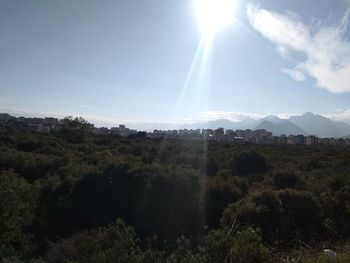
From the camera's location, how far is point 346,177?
1327 centimetres

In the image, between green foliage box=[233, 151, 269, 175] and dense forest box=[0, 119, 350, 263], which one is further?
green foliage box=[233, 151, 269, 175]

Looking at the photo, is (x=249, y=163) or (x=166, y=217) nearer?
(x=166, y=217)

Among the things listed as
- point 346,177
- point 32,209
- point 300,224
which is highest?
point 346,177

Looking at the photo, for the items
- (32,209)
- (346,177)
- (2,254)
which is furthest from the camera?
(346,177)

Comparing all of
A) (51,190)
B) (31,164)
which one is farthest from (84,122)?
(51,190)

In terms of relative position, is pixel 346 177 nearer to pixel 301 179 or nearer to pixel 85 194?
pixel 301 179

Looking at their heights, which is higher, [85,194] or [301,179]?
[301,179]

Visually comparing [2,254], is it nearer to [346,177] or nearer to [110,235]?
[110,235]

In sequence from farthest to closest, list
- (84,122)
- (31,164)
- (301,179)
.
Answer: (84,122)
(31,164)
(301,179)

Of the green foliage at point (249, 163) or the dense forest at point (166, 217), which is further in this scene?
the green foliage at point (249, 163)

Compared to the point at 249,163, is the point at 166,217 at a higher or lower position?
lower

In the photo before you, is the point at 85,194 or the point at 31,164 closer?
the point at 85,194

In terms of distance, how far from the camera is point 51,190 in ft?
46.7

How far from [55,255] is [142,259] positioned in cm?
291
